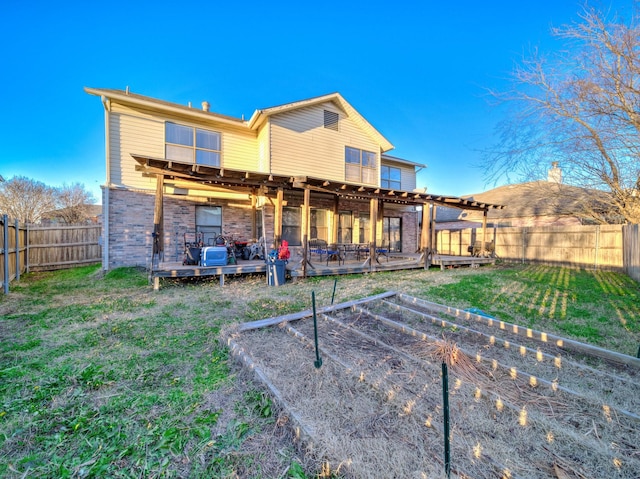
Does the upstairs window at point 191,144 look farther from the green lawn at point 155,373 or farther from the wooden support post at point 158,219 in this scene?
the green lawn at point 155,373

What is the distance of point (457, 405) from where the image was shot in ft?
7.64

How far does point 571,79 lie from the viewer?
728cm

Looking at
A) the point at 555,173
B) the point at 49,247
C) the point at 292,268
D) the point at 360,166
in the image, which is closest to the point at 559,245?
the point at 555,173

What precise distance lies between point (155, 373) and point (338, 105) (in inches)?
496

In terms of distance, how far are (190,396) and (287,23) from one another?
1263 centimetres

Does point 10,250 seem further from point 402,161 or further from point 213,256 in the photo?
point 402,161

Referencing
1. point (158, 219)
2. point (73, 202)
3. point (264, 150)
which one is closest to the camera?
point (158, 219)

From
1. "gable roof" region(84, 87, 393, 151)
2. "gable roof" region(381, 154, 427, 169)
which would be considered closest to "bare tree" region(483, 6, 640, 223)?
"gable roof" region(84, 87, 393, 151)

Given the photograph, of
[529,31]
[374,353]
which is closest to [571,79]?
[529,31]

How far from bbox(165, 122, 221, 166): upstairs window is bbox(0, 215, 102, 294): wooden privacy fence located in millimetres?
4996

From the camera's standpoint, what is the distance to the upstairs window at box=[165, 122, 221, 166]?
33.5ft

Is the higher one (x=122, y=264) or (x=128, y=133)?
(x=128, y=133)

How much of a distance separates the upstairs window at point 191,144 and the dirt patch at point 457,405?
883 cm

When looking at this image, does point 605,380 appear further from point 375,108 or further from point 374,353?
point 375,108
